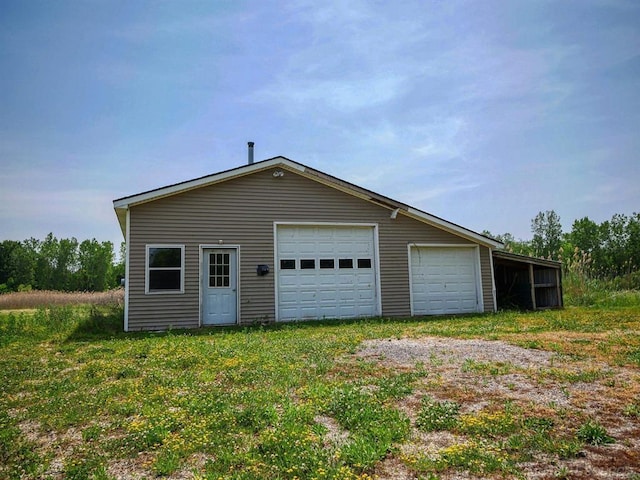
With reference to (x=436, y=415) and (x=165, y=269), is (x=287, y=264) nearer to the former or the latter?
(x=165, y=269)

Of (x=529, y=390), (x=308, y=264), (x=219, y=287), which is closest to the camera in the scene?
(x=529, y=390)

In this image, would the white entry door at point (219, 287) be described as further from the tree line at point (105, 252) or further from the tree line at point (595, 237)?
the tree line at point (595, 237)

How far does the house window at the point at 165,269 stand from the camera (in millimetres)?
11734

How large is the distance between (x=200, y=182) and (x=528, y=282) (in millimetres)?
12340

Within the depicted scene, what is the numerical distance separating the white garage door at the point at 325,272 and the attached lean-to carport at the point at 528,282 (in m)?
5.25

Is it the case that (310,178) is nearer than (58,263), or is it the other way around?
(310,178)

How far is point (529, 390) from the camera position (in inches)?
184

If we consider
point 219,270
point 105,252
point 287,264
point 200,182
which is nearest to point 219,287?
point 219,270

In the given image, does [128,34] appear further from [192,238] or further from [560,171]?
[560,171]

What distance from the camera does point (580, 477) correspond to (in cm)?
272

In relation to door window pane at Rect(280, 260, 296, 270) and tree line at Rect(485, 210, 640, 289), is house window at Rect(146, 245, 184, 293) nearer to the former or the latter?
door window pane at Rect(280, 260, 296, 270)

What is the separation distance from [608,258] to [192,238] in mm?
52492

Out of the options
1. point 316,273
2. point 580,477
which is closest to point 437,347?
point 580,477

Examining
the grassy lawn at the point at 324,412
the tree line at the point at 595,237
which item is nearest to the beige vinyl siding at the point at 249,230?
the grassy lawn at the point at 324,412
